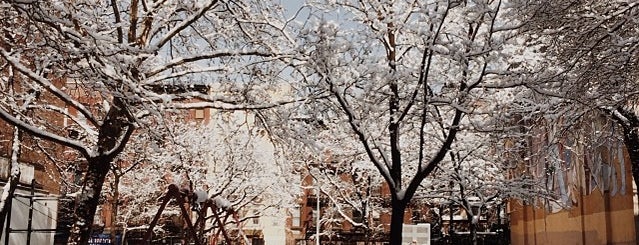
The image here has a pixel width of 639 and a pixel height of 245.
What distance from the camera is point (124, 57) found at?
359 inches

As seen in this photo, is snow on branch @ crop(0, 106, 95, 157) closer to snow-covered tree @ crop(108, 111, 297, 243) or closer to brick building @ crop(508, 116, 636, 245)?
brick building @ crop(508, 116, 636, 245)

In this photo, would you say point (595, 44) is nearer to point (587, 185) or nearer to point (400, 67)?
point (400, 67)

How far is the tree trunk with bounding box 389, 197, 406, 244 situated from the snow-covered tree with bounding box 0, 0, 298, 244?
3424mm

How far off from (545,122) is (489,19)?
361 centimetres

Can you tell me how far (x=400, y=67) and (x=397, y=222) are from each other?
3.28 m

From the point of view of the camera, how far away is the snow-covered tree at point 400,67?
13328mm

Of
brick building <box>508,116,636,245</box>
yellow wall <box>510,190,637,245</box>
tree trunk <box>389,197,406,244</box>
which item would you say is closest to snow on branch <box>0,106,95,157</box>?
tree trunk <box>389,197,406,244</box>

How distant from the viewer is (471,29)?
14414 millimetres

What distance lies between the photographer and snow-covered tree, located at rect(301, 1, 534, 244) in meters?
13.3

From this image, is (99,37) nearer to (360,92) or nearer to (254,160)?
(360,92)

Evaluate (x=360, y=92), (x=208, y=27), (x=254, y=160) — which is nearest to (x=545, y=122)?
(x=360, y=92)

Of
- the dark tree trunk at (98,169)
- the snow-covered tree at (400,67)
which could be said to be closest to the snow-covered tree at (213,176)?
the snow-covered tree at (400,67)

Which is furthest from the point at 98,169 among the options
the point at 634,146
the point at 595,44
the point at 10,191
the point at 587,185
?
the point at 587,185

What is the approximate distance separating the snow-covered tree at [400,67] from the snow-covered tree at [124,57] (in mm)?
1015
